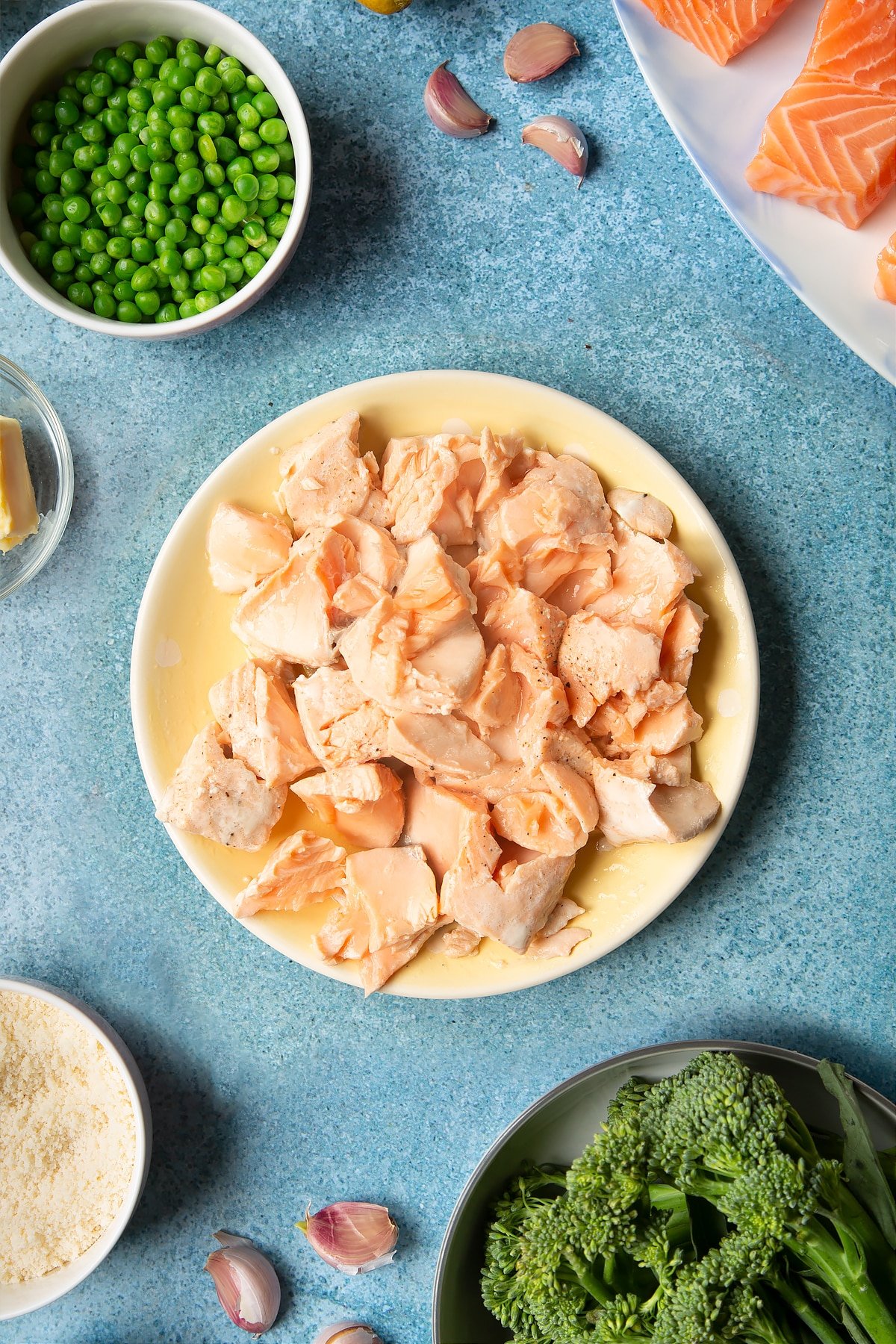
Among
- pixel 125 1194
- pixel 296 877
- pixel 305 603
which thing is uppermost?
pixel 305 603

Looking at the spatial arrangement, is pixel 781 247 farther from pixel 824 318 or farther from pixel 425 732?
pixel 425 732

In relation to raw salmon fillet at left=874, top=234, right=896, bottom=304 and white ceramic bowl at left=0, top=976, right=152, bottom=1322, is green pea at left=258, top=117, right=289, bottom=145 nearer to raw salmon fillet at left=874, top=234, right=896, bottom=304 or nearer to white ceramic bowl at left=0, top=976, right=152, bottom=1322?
raw salmon fillet at left=874, top=234, right=896, bottom=304

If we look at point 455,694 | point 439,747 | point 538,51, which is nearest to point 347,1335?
point 439,747

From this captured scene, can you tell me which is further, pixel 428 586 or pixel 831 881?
pixel 831 881

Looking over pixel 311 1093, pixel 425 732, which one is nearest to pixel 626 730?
pixel 425 732

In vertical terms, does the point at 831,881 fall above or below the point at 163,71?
below

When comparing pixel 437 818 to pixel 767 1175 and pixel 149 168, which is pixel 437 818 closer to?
pixel 767 1175

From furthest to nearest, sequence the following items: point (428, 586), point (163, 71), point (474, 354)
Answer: point (474, 354) < point (163, 71) < point (428, 586)

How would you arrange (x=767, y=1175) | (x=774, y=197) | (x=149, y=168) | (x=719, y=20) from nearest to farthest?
(x=767, y=1175) → (x=719, y=20) → (x=774, y=197) → (x=149, y=168)
